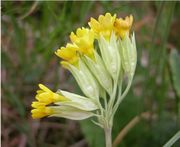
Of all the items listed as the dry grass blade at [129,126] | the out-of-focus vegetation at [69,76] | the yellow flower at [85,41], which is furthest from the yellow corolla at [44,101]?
the dry grass blade at [129,126]

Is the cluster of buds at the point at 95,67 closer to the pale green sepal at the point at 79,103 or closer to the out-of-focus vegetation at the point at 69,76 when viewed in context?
the pale green sepal at the point at 79,103

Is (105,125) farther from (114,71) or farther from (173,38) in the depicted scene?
(173,38)

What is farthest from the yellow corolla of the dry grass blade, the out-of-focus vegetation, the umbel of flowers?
the dry grass blade

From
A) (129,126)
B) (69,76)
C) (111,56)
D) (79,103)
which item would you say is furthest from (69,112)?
(69,76)

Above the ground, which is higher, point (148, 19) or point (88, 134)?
point (148, 19)

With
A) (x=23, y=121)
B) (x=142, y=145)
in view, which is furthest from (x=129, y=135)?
(x=23, y=121)

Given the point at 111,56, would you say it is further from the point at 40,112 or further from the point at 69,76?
the point at 69,76
